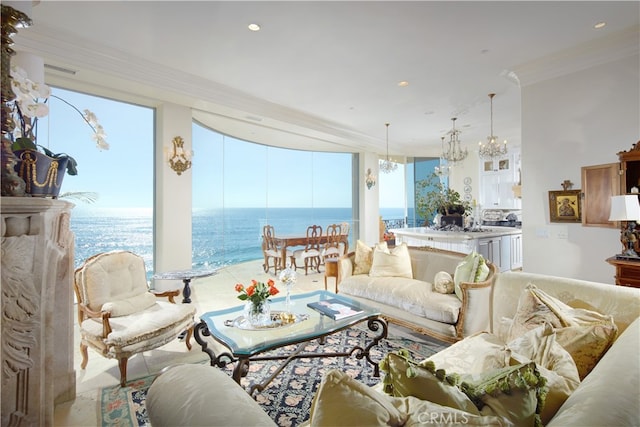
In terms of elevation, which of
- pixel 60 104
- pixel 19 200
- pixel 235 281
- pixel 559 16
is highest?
pixel 559 16

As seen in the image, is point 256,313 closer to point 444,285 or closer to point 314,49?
point 444,285

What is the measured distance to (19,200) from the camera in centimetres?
142

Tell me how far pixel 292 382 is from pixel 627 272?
308 cm

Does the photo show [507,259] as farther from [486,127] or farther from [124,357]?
[124,357]

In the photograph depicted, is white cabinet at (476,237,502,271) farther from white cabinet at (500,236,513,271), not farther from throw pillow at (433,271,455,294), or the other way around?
throw pillow at (433,271,455,294)

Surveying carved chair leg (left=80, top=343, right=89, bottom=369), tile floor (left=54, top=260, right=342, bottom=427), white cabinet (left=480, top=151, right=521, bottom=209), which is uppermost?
white cabinet (left=480, top=151, right=521, bottom=209)

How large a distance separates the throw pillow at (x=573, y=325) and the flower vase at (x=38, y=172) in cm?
271

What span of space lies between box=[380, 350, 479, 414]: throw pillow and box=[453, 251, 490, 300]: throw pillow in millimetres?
2050

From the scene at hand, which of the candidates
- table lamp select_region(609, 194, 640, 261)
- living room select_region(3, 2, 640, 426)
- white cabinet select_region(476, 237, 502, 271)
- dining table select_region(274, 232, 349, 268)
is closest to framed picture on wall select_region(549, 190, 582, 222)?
living room select_region(3, 2, 640, 426)

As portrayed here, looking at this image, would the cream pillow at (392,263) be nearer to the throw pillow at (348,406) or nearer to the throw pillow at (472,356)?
the throw pillow at (472,356)

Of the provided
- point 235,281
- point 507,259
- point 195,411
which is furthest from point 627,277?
point 235,281

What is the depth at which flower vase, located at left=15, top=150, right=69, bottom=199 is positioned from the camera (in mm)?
1567

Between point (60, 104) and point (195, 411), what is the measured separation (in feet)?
15.0

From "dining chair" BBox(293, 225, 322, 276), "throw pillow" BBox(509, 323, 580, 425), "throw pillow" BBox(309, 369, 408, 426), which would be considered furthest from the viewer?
"dining chair" BBox(293, 225, 322, 276)
